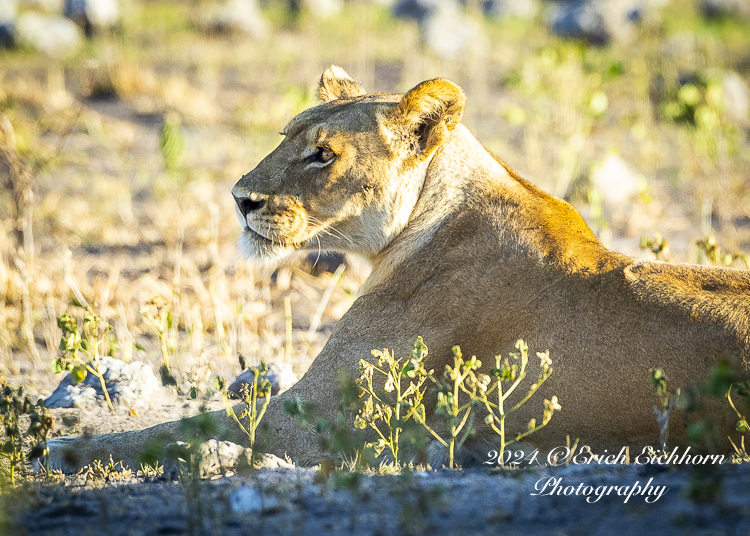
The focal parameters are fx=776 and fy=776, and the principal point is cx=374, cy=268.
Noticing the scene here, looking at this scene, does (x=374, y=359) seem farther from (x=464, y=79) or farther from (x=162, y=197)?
(x=464, y=79)

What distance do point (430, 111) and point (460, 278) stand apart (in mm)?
801

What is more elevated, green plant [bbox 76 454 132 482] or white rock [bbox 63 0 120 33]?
white rock [bbox 63 0 120 33]

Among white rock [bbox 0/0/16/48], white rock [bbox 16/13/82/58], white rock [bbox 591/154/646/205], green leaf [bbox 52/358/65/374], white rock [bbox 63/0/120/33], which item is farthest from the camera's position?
white rock [bbox 63/0/120/33]

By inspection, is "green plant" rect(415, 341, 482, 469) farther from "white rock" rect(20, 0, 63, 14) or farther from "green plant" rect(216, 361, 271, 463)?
"white rock" rect(20, 0, 63, 14)

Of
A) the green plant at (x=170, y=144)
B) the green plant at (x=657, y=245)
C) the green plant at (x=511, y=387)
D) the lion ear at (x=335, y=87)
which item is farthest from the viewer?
the green plant at (x=170, y=144)

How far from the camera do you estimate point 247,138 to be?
11.4 m

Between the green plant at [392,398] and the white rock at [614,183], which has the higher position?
the white rock at [614,183]

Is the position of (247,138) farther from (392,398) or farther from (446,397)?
(446,397)

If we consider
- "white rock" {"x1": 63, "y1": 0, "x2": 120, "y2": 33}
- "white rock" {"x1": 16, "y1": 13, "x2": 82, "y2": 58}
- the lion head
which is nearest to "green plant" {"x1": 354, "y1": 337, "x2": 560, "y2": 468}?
the lion head

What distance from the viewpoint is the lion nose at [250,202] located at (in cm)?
353

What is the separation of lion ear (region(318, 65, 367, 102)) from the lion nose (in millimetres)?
847

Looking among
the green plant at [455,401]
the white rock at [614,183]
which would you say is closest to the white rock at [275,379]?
the green plant at [455,401]

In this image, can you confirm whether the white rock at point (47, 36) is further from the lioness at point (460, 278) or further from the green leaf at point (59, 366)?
the lioness at point (460, 278)

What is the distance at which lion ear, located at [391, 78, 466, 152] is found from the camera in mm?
3459
